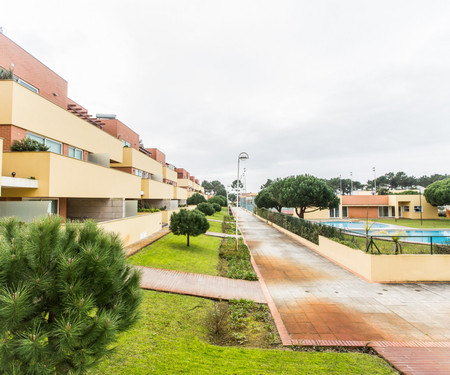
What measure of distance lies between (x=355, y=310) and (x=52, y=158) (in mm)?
12159

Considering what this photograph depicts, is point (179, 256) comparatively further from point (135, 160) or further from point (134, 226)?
point (135, 160)

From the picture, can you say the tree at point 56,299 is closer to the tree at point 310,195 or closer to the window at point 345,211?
the tree at point 310,195

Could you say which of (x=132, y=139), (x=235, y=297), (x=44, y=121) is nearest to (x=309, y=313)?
(x=235, y=297)

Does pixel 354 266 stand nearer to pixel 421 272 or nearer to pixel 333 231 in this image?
pixel 421 272

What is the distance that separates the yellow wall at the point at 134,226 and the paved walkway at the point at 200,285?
3030 mm

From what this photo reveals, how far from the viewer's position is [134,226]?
1571cm

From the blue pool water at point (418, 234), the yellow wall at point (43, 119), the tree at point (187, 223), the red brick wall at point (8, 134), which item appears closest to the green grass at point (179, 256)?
the tree at point (187, 223)

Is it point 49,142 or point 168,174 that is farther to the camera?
point 168,174

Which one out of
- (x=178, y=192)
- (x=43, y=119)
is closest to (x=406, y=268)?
(x=43, y=119)

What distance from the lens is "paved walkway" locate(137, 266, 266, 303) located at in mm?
9273

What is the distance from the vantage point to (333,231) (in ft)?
55.8

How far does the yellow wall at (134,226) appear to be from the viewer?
41.4ft

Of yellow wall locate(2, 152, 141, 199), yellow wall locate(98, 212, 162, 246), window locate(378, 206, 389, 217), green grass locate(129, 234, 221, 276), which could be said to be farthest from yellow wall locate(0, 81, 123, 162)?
window locate(378, 206, 389, 217)

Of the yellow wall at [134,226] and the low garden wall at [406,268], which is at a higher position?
the yellow wall at [134,226]
